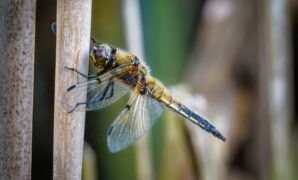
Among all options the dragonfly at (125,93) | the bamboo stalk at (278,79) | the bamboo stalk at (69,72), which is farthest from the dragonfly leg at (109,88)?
the bamboo stalk at (278,79)

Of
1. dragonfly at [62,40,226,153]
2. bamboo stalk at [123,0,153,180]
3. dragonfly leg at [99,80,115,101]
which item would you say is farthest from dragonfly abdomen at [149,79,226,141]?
dragonfly leg at [99,80,115,101]

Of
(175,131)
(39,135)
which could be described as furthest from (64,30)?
(39,135)

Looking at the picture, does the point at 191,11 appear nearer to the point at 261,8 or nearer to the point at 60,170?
the point at 261,8

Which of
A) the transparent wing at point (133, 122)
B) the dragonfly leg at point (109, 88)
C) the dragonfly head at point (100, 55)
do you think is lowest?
the transparent wing at point (133, 122)

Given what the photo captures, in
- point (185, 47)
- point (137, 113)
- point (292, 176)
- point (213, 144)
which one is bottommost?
point (292, 176)

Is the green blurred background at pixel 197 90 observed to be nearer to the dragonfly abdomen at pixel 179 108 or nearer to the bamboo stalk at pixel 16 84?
the dragonfly abdomen at pixel 179 108

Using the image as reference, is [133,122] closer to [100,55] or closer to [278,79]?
[100,55]

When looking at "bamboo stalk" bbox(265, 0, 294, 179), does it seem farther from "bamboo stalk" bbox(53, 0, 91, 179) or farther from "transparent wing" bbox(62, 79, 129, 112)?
"bamboo stalk" bbox(53, 0, 91, 179)
